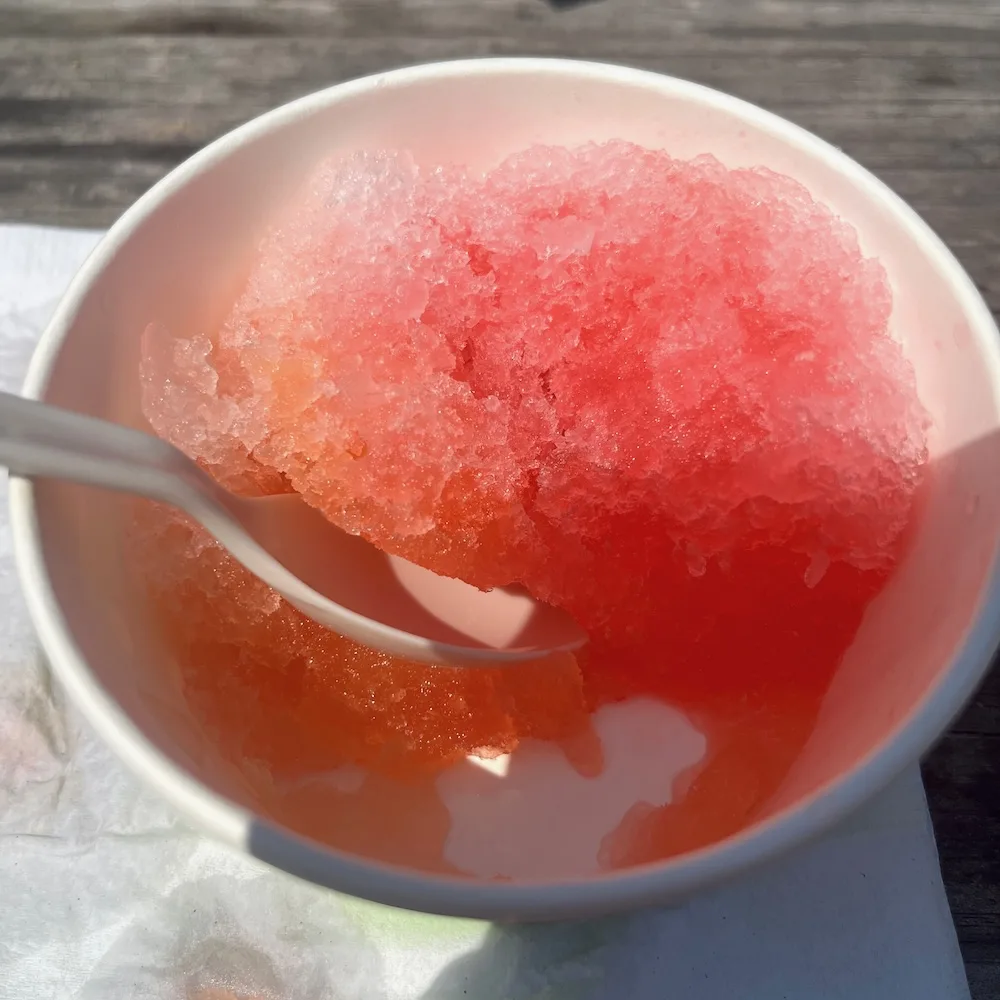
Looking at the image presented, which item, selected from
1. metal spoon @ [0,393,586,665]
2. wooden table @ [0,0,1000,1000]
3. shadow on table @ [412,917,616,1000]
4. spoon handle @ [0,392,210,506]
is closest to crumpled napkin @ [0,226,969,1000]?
shadow on table @ [412,917,616,1000]

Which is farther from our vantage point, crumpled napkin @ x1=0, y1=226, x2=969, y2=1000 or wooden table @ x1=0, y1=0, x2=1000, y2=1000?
wooden table @ x1=0, y1=0, x2=1000, y2=1000

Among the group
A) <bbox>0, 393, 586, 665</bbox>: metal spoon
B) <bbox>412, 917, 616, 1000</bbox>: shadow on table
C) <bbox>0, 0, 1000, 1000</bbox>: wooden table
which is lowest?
<bbox>412, 917, 616, 1000</bbox>: shadow on table

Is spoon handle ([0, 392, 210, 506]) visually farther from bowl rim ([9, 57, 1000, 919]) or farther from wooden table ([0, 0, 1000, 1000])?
wooden table ([0, 0, 1000, 1000])

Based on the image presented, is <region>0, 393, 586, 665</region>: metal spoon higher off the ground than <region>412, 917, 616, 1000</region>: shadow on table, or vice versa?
<region>0, 393, 586, 665</region>: metal spoon

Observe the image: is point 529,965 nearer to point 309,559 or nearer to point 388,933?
point 388,933

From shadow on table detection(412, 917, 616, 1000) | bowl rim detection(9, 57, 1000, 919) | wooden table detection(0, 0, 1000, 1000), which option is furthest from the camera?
wooden table detection(0, 0, 1000, 1000)

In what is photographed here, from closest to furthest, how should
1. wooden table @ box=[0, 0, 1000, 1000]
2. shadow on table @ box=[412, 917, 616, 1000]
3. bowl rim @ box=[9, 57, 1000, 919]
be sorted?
bowl rim @ box=[9, 57, 1000, 919]
shadow on table @ box=[412, 917, 616, 1000]
wooden table @ box=[0, 0, 1000, 1000]

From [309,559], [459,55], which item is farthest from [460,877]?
[459,55]
